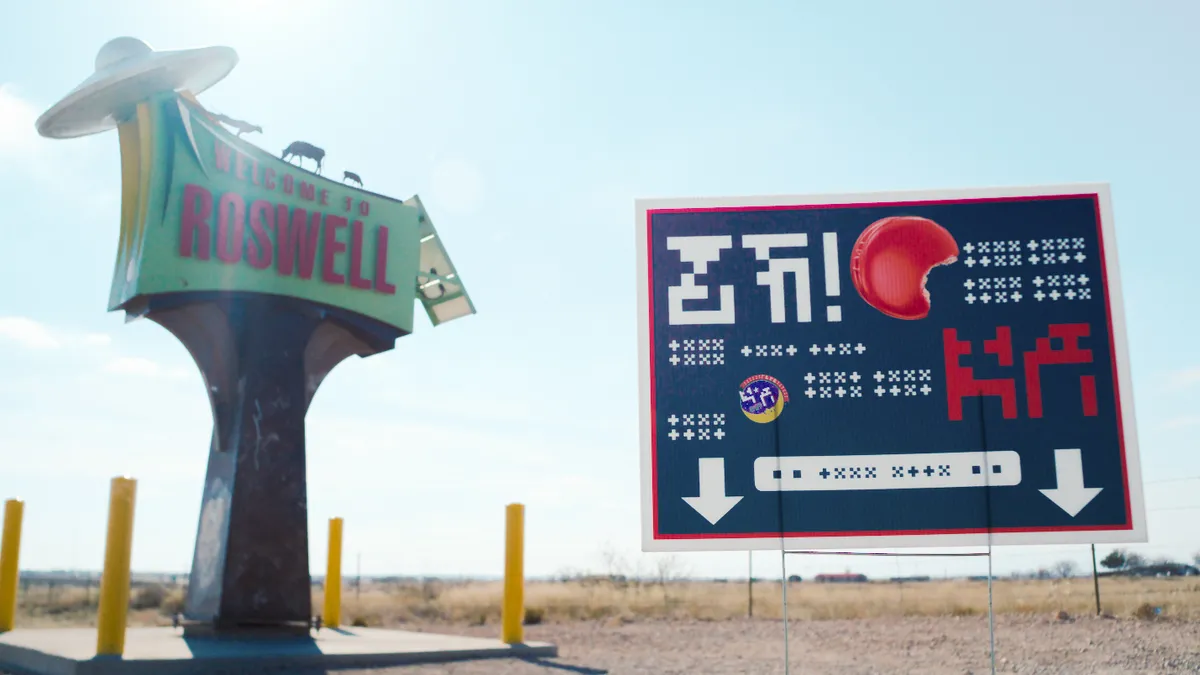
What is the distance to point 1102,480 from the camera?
27.9 feet

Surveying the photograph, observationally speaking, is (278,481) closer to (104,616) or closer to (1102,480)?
(104,616)

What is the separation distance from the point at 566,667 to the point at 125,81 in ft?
→ 32.8

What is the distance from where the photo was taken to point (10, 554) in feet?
51.1

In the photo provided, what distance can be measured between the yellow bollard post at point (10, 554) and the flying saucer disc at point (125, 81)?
601cm

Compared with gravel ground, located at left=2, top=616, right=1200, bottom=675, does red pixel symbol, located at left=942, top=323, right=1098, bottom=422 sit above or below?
above

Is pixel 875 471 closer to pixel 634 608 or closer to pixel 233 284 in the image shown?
pixel 233 284

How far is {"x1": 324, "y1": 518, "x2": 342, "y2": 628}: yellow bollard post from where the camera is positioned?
16.7 m

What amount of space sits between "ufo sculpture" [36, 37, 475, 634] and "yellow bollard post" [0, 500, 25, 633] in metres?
3.54

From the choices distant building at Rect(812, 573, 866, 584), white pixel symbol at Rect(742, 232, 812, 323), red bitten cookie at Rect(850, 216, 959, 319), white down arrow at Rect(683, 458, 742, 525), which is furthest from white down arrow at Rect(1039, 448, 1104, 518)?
distant building at Rect(812, 573, 866, 584)

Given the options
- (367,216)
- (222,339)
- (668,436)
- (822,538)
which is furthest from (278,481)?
(822,538)

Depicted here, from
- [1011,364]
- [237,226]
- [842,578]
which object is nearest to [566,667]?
[1011,364]

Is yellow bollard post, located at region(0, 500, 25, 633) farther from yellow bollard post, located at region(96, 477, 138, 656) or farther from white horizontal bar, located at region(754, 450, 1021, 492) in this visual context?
white horizontal bar, located at region(754, 450, 1021, 492)

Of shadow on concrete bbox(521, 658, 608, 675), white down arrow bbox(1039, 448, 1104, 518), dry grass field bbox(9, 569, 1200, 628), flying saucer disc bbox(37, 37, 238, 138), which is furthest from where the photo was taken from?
dry grass field bbox(9, 569, 1200, 628)

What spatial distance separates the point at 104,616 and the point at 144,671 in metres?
0.82
